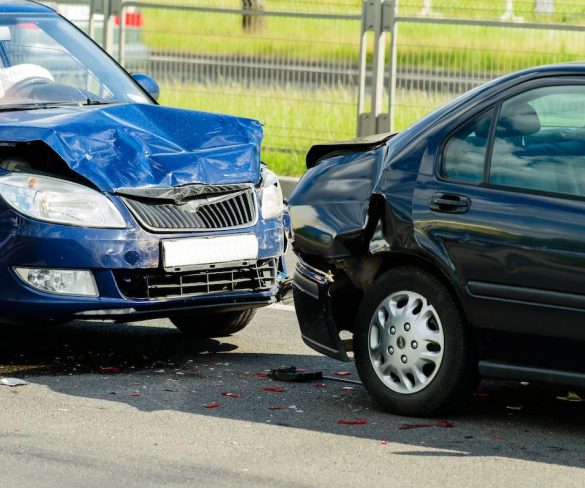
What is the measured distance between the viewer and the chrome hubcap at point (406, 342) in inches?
249

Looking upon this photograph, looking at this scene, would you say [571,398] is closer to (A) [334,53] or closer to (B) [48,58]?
(B) [48,58]

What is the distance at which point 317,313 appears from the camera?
22.2 ft

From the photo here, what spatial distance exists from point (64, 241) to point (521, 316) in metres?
2.23

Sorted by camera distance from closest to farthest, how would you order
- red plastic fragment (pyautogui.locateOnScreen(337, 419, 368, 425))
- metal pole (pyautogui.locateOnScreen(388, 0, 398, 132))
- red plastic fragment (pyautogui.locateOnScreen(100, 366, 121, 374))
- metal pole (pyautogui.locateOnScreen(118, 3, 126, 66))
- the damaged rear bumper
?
1. red plastic fragment (pyautogui.locateOnScreen(337, 419, 368, 425))
2. the damaged rear bumper
3. red plastic fragment (pyautogui.locateOnScreen(100, 366, 121, 374))
4. metal pole (pyautogui.locateOnScreen(388, 0, 398, 132))
5. metal pole (pyautogui.locateOnScreen(118, 3, 126, 66))

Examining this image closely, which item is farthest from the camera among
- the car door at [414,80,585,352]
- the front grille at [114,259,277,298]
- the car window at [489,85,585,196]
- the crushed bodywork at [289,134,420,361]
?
the front grille at [114,259,277,298]

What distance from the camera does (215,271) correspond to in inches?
290

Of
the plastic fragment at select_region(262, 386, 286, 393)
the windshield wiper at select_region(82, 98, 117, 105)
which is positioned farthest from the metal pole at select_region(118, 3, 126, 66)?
the plastic fragment at select_region(262, 386, 286, 393)

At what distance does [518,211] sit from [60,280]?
7.42 ft

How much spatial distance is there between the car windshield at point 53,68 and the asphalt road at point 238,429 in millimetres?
1365

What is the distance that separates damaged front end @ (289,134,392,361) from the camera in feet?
21.7

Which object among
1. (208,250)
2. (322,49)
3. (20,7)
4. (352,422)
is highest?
(20,7)

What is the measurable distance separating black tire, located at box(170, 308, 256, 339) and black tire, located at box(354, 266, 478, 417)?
1732mm

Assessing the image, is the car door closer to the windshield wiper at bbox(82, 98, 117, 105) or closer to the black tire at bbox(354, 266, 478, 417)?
the black tire at bbox(354, 266, 478, 417)

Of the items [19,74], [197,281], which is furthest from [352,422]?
[19,74]
